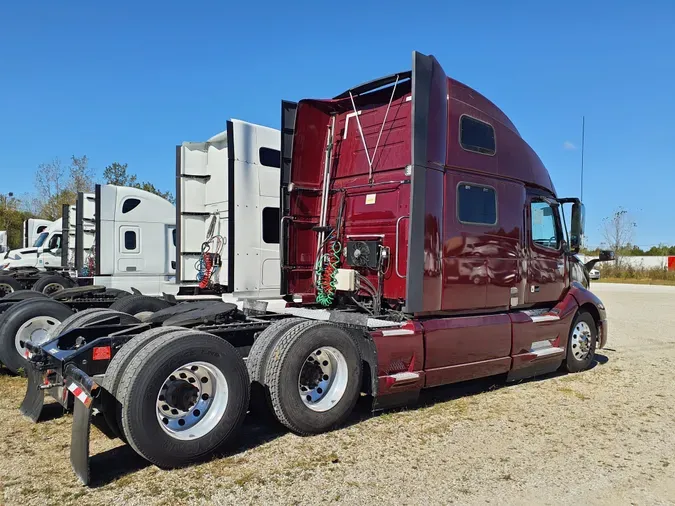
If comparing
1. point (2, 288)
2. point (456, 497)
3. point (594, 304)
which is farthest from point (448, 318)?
point (2, 288)

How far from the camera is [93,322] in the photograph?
5.66 meters

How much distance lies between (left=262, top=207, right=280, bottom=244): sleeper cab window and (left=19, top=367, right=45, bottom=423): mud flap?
13.5 ft

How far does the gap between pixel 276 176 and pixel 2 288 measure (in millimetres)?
10912

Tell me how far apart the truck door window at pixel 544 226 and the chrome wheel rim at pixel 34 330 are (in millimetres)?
6554

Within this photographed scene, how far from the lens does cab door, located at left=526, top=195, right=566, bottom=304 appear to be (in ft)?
25.1

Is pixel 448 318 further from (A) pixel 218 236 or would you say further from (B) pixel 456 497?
(A) pixel 218 236

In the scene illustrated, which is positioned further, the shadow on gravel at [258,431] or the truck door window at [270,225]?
the truck door window at [270,225]

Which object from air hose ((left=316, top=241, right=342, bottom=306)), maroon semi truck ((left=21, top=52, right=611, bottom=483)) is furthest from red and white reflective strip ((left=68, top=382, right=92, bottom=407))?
air hose ((left=316, top=241, right=342, bottom=306))

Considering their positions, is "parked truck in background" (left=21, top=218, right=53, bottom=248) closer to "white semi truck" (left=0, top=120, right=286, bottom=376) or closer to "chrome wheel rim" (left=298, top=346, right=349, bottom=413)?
"white semi truck" (left=0, top=120, right=286, bottom=376)

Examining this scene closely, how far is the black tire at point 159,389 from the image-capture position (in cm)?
419

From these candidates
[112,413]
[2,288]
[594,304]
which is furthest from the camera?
[2,288]

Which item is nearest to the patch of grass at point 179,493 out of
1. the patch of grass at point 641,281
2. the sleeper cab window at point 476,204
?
the sleeper cab window at point 476,204

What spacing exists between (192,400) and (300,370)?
1.03 meters

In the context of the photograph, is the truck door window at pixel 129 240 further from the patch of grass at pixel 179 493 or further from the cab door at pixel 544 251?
the patch of grass at pixel 179 493
